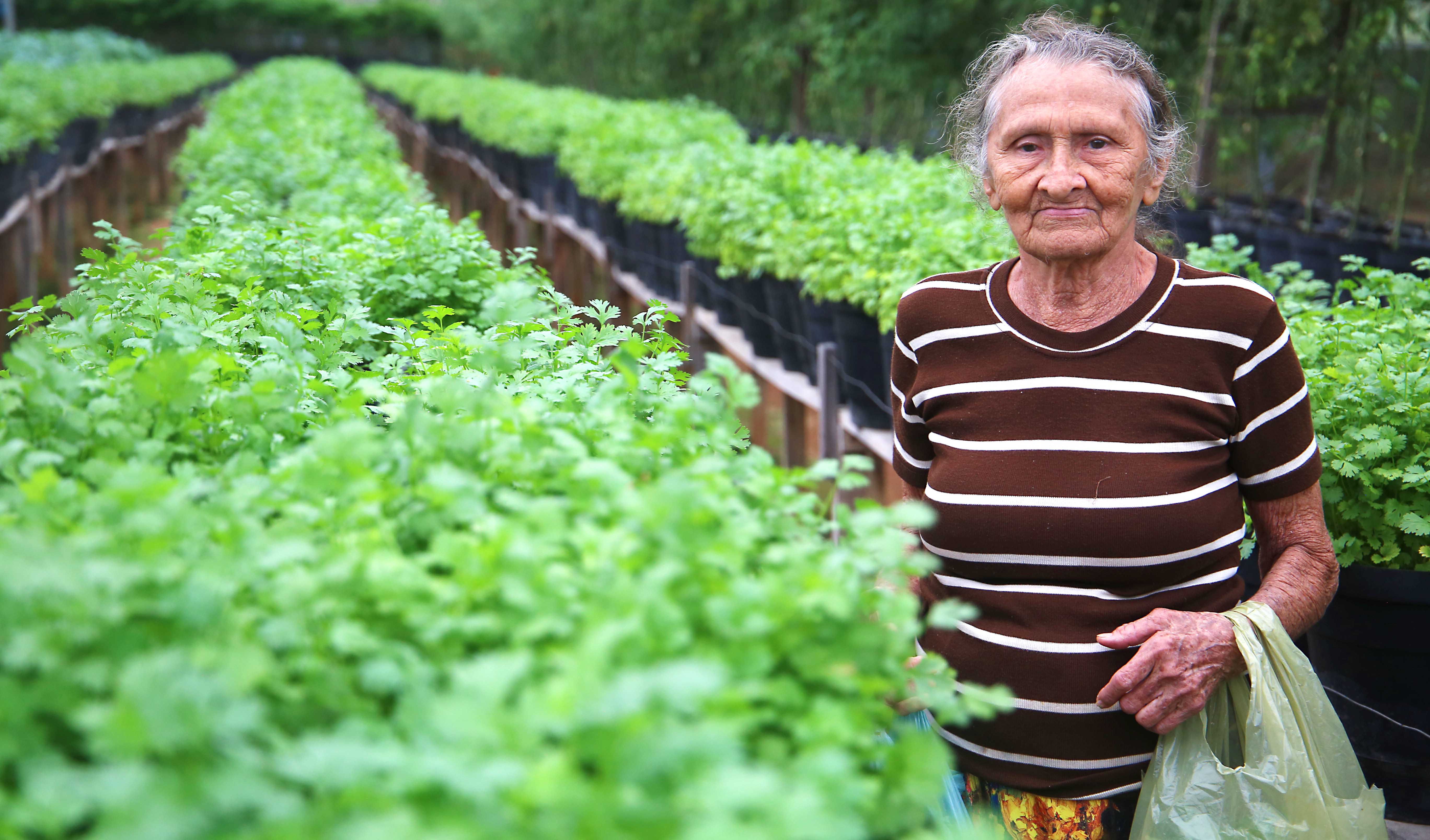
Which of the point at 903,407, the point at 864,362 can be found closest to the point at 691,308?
the point at 864,362

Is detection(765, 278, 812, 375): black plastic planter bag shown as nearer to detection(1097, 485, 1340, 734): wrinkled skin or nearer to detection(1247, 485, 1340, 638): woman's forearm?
detection(1247, 485, 1340, 638): woman's forearm

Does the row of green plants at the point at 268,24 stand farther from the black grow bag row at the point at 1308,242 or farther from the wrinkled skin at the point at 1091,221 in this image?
the wrinkled skin at the point at 1091,221

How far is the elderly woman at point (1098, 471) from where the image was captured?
1.62 meters

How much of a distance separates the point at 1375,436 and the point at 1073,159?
79 cm

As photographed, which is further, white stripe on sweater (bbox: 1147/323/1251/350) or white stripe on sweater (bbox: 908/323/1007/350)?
white stripe on sweater (bbox: 908/323/1007/350)

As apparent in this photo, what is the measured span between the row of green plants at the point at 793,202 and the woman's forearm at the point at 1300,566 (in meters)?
0.69

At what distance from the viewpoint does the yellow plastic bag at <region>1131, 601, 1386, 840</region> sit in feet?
5.13

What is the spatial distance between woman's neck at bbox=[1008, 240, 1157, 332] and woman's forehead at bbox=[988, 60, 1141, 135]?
7.6 inches

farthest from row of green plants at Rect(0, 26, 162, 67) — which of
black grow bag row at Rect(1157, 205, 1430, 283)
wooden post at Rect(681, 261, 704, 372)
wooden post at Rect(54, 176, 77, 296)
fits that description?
black grow bag row at Rect(1157, 205, 1430, 283)

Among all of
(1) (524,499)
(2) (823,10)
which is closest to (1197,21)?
(2) (823,10)

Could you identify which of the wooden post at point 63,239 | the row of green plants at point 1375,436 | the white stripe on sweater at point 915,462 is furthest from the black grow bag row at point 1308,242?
the wooden post at point 63,239

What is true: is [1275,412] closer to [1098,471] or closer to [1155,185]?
[1098,471]

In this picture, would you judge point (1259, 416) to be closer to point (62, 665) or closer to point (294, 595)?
point (294, 595)

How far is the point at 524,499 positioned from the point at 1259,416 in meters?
1.16
